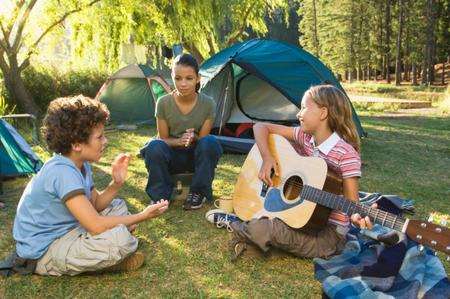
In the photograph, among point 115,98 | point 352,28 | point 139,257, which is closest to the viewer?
point 139,257

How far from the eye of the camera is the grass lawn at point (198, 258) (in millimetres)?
2492

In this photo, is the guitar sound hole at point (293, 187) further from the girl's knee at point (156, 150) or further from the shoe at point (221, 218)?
the girl's knee at point (156, 150)

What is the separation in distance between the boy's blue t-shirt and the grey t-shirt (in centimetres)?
146

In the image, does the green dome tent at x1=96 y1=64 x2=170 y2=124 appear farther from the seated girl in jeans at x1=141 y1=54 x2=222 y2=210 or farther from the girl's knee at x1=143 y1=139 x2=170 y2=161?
the girl's knee at x1=143 y1=139 x2=170 y2=161

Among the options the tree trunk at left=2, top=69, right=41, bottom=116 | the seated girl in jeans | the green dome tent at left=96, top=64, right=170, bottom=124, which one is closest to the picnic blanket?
the seated girl in jeans

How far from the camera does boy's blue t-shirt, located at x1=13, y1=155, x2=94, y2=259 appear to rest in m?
2.34

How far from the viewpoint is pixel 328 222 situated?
2.91m

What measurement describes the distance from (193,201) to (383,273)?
1.81 meters

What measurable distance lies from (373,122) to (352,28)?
66.1 feet

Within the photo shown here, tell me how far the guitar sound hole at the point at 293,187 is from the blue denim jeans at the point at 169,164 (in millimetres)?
978

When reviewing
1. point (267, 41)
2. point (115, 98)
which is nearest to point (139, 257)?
point (267, 41)

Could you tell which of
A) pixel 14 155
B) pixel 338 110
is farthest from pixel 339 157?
pixel 14 155

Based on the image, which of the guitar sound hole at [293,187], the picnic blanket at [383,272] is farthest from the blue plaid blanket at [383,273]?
the guitar sound hole at [293,187]

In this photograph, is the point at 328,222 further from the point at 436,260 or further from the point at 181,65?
the point at 181,65
